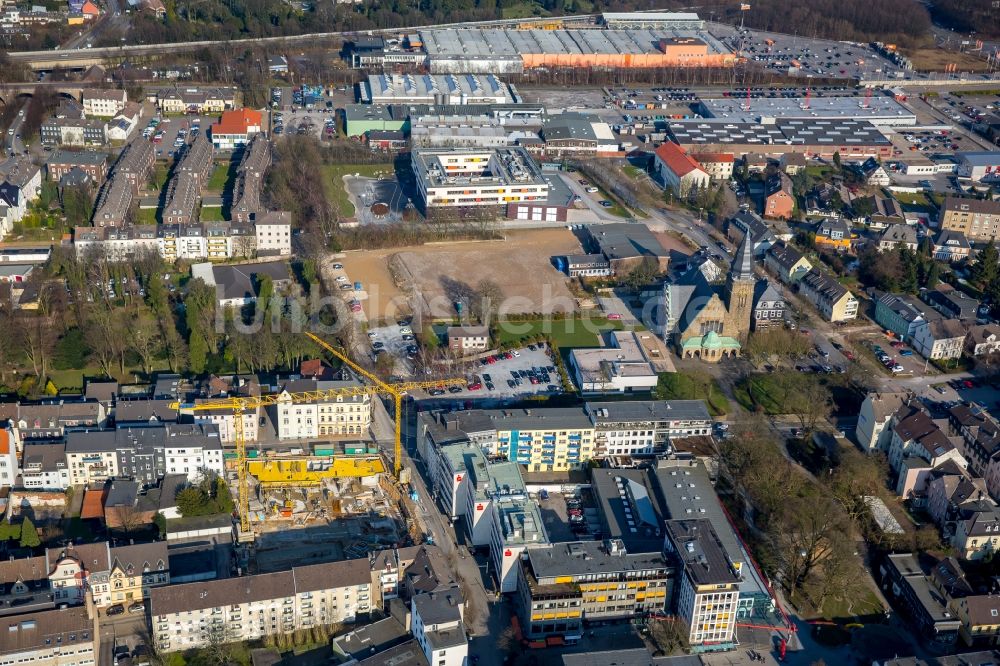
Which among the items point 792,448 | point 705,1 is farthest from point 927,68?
point 792,448

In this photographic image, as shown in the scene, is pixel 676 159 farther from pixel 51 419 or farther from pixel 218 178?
pixel 51 419

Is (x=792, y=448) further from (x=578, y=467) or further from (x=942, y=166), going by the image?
(x=942, y=166)

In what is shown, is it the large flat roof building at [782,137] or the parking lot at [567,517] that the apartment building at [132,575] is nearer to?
the parking lot at [567,517]

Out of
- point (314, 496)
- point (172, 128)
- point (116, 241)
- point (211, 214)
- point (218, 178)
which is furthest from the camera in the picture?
point (172, 128)

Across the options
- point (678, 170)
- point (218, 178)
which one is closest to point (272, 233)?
point (218, 178)

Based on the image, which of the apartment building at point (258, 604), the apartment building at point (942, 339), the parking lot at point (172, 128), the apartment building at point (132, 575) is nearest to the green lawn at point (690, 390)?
the apartment building at point (942, 339)
